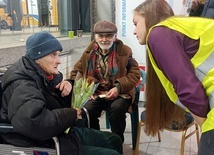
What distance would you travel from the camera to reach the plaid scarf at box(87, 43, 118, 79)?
2.33 metres

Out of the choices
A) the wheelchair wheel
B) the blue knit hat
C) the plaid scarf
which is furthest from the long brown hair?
the wheelchair wheel

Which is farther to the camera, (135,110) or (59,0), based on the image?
(59,0)

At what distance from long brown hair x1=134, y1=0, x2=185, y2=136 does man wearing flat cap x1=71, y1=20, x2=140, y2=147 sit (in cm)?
81

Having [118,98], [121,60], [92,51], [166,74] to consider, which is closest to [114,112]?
[118,98]

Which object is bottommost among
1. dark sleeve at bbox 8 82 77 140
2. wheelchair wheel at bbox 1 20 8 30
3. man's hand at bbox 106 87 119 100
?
man's hand at bbox 106 87 119 100

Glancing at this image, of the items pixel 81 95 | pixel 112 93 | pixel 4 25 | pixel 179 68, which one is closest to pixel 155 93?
pixel 179 68

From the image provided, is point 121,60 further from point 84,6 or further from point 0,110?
point 84,6

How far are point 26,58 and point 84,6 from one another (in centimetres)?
294

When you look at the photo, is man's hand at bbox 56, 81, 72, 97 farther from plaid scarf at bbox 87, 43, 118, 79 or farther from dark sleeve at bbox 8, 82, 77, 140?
plaid scarf at bbox 87, 43, 118, 79

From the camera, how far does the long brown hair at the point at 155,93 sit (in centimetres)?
115

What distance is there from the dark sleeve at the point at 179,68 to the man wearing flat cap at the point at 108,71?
124cm

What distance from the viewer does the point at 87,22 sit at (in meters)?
4.18

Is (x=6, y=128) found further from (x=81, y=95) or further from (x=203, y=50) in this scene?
(x=203, y=50)

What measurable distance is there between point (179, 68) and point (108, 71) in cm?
142
